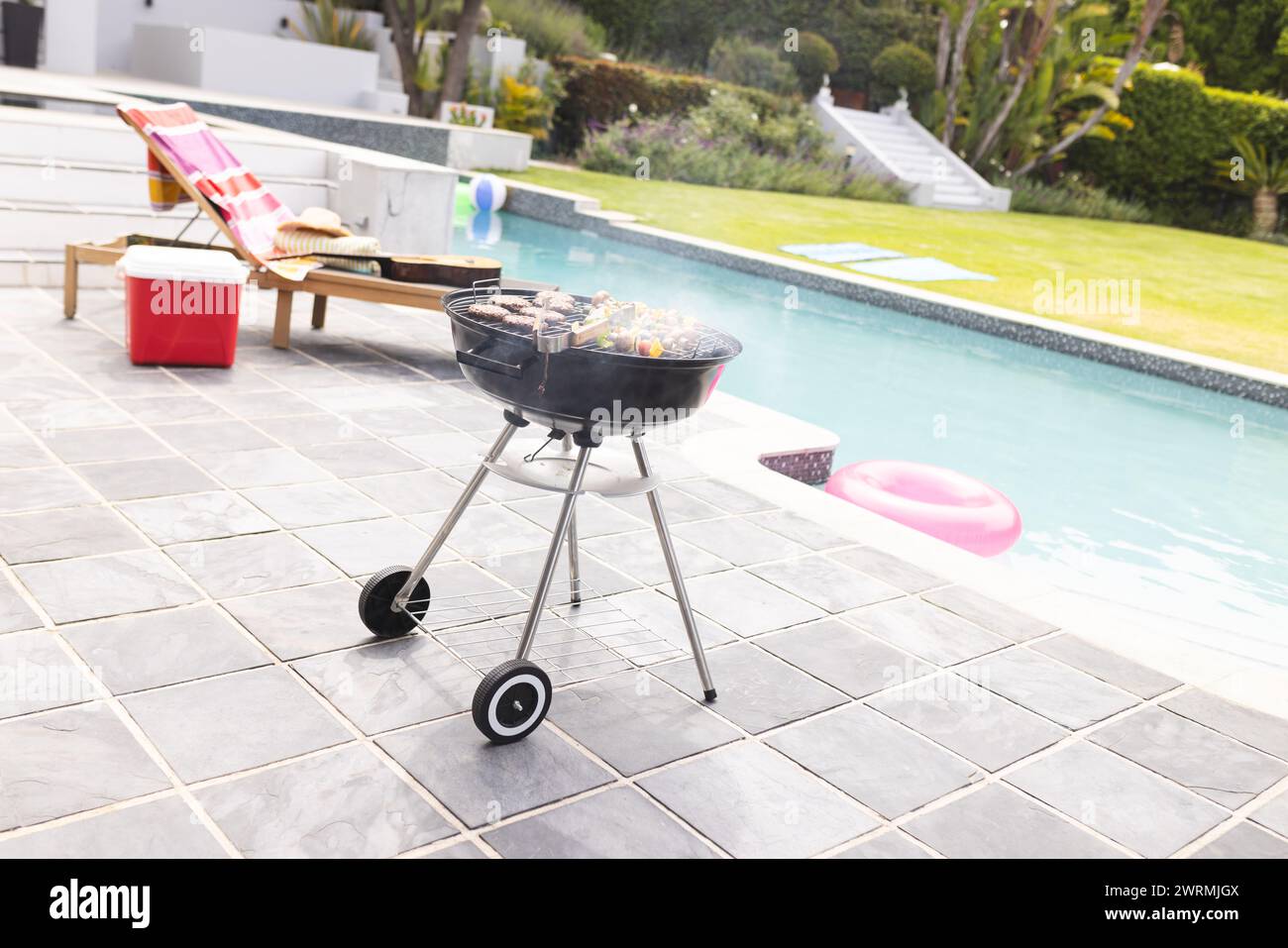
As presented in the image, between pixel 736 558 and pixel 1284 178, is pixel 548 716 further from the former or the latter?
pixel 1284 178

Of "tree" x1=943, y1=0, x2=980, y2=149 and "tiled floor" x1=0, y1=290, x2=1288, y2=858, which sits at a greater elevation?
"tree" x1=943, y1=0, x2=980, y2=149

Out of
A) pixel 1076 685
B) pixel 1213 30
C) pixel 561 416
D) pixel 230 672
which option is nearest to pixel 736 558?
pixel 1076 685

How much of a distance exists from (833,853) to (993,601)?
146 cm

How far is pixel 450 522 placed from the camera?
2.49 m

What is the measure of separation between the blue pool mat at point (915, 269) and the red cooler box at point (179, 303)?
742 cm

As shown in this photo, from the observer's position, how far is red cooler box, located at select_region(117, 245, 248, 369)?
4309 millimetres

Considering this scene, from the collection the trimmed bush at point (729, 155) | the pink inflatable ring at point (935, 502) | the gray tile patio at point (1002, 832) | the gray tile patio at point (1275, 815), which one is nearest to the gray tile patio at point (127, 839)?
the gray tile patio at point (1002, 832)

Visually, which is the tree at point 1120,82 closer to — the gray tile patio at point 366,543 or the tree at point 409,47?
the tree at point 409,47

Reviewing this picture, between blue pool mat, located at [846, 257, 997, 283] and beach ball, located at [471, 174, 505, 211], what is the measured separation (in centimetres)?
397

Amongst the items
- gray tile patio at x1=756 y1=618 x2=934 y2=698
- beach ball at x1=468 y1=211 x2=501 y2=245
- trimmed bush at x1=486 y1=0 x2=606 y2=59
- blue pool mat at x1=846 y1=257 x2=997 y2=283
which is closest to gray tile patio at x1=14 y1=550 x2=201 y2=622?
gray tile patio at x1=756 y1=618 x2=934 y2=698

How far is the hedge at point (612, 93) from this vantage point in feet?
53.5

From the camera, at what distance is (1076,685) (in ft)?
9.25

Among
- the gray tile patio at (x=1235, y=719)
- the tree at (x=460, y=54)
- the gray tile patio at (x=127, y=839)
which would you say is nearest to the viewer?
the gray tile patio at (x=127, y=839)

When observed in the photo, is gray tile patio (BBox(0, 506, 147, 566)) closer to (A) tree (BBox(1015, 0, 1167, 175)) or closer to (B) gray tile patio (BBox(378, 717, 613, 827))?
(B) gray tile patio (BBox(378, 717, 613, 827))
